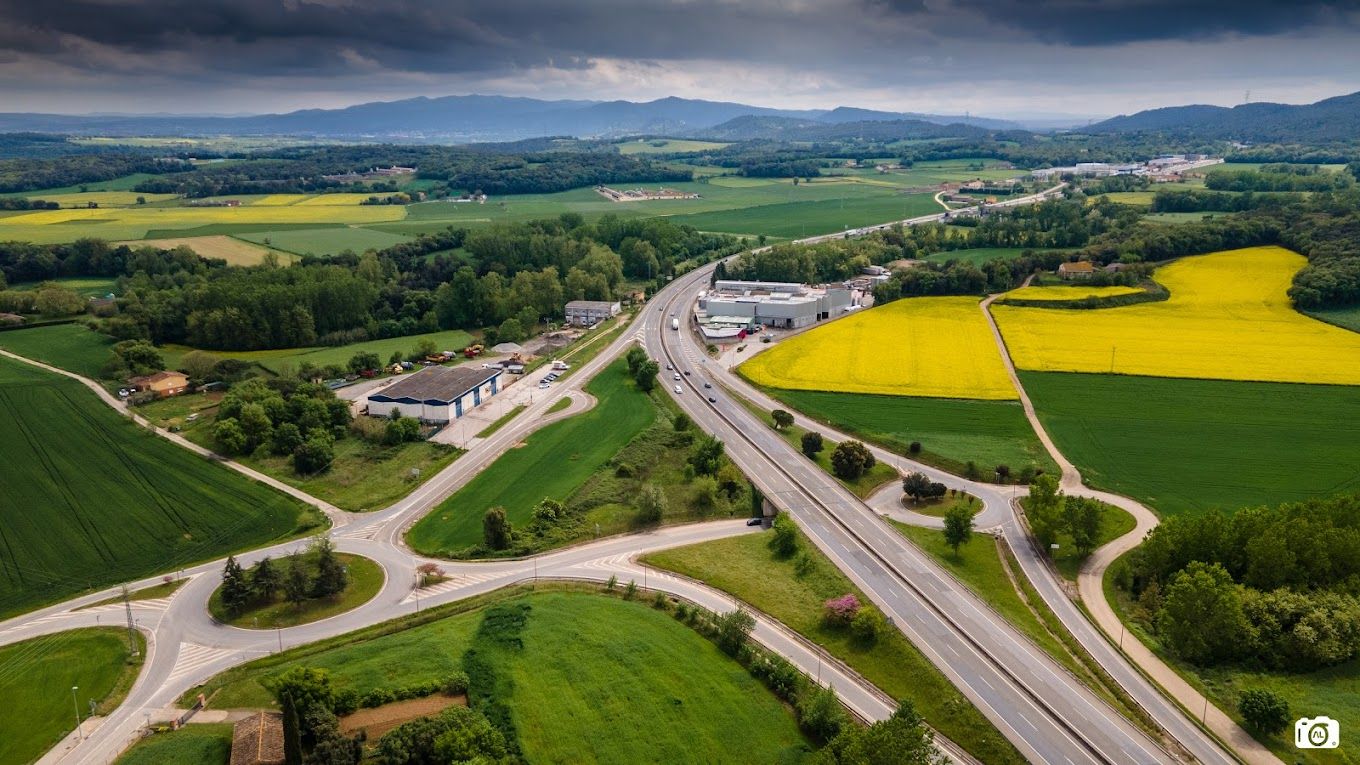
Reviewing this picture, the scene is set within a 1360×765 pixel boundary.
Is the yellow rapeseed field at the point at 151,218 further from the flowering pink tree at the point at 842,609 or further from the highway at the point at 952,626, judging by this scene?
the flowering pink tree at the point at 842,609

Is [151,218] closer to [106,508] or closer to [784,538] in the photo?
[106,508]

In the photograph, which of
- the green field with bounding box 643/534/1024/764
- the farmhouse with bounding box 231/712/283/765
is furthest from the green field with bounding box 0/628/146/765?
the green field with bounding box 643/534/1024/764

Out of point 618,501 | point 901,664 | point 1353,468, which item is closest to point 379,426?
point 618,501

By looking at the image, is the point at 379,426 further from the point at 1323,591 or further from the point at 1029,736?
the point at 1323,591

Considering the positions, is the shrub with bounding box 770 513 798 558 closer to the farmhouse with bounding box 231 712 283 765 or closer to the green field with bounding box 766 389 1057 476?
the green field with bounding box 766 389 1057 476

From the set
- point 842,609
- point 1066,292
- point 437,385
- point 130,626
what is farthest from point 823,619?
point 1066,292

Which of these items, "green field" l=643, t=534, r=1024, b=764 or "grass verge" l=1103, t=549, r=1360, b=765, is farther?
"green field" l=643, t=534, r=1024, b=764
